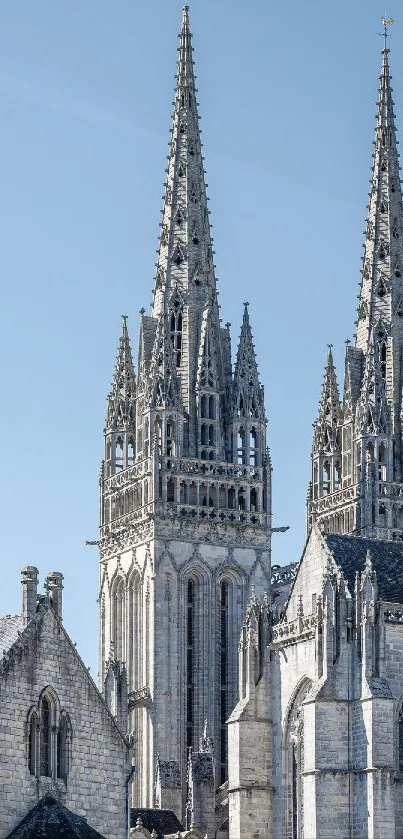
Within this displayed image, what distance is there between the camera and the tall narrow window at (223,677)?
3930 inches

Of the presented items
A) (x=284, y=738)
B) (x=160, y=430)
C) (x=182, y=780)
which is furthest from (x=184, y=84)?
(x=284, y=738)

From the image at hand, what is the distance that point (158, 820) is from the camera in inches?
3428

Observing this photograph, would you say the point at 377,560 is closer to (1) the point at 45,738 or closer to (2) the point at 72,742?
(2) the point at 72,742

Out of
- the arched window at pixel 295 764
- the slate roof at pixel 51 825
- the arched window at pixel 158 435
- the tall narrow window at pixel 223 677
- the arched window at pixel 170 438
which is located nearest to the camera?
the slate roof at pixel 51 825

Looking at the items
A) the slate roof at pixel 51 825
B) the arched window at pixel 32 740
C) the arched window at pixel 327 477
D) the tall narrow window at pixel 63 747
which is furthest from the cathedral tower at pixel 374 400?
the slate roof at pixel 51 825

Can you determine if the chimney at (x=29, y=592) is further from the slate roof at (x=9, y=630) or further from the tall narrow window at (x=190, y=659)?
the tall narrow window at (x=190, y=659)

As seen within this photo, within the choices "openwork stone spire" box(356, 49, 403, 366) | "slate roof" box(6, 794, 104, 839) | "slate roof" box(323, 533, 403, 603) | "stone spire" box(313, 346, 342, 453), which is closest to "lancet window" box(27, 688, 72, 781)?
"slate roof" box(6, 794, 104, 839)

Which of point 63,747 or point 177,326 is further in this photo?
point 177,326

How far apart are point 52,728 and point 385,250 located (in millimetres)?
51570

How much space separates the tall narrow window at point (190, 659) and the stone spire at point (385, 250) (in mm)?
12875

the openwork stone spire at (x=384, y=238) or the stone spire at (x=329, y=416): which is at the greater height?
the openwork stone spire at (x=384, y=238)

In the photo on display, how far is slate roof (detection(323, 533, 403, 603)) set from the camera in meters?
71.1

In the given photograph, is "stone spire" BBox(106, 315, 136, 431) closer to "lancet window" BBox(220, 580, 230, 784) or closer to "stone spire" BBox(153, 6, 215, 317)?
"stone spire" BBox(153, 6, 215, 317)

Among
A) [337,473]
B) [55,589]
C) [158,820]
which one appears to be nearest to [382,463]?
[337,473]
